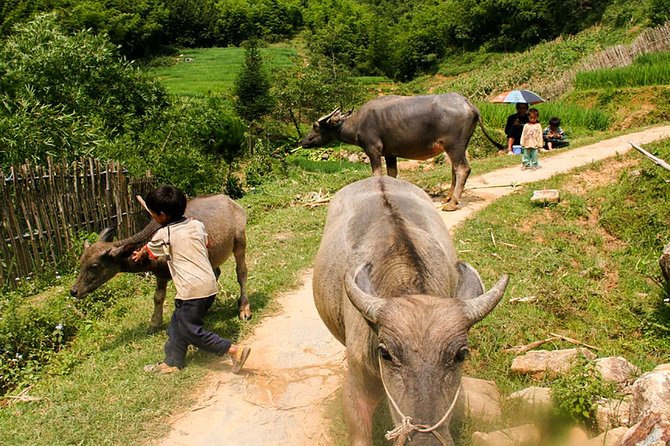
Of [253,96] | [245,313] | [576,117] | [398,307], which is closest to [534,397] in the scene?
[398,307]

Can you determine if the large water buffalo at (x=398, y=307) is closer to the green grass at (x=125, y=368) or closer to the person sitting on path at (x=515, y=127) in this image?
the green grass at (x=125, y=368)

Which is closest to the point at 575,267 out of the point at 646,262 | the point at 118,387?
the point at 646,262

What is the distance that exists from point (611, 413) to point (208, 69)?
47.7 m

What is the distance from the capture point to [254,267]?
293 inches

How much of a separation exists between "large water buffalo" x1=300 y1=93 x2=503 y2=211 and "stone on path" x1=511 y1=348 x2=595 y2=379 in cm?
486

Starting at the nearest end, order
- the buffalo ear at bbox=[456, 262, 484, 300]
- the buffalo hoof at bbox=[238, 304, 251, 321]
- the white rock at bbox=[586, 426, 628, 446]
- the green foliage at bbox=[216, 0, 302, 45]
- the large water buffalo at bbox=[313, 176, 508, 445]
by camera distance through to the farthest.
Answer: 1. the large water buffalo at bbox=[313, 176, 508, 445]
2. the buffalo ear at bbox=[456, 262, 484, 300]
3. the white rock at bbox=[586, 426, 628, 446]
4. the buffalo hoof at bbox=[238, 304, 251, 321]
5. the green foliage at bbox=[216, 0, 302, 45]

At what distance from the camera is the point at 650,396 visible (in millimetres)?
3189

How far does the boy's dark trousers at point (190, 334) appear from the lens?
15.2 feet

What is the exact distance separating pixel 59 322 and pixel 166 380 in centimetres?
246

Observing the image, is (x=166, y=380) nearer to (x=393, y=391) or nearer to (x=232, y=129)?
(x=393, y=391)

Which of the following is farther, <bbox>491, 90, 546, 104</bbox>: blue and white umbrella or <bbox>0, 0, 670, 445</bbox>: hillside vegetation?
<bbox>491, 90, 546, 104</bbox>: blue and white umbrella

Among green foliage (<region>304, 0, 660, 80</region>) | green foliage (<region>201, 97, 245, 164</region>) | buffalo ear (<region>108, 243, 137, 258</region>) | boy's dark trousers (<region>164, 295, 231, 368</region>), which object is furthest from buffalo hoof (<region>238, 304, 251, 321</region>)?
green foliage (<region>304, 0, 660, 80</region>)

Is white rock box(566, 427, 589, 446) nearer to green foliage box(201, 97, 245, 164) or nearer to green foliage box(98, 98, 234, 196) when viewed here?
green foliage box(98, 98, 234, 196)

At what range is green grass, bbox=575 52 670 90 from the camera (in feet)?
58.0
